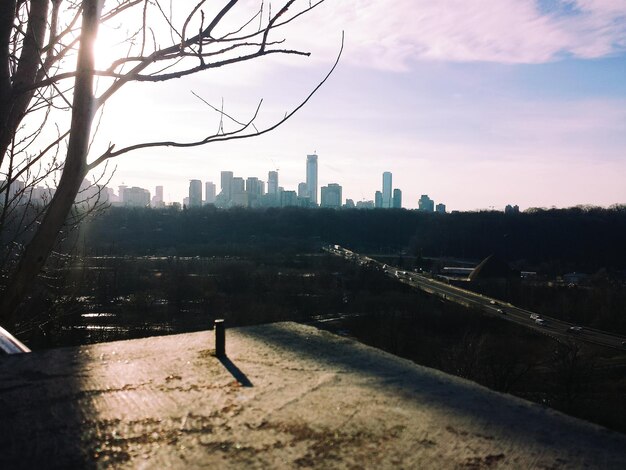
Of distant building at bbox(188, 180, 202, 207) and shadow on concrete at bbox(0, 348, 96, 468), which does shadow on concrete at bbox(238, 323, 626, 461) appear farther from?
distant building at bbox(188, 180, 202, 207)

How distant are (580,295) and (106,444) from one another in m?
36.9

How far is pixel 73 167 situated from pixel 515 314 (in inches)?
1200

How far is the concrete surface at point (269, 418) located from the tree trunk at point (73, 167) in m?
0.77

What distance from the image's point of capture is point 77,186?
1.91 m

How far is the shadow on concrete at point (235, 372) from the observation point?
1.11 metres

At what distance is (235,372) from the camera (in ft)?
3.88

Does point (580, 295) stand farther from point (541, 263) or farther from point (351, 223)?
point (351, 223)

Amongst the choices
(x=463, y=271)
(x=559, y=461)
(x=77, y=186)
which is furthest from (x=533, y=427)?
(x=463, y=271)

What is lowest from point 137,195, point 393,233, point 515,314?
point 515,314

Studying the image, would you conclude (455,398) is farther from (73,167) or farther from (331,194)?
(331,194)

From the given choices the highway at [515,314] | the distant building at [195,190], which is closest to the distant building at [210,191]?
the distant building at [195,190]

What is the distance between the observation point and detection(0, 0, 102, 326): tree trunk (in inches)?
72.7

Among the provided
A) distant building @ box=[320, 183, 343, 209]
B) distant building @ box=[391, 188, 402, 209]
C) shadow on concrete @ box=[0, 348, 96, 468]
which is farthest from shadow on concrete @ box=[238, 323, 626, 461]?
distant building @ box=[391, 188, 402, 209]

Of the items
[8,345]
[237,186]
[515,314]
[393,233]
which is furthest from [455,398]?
[237,186]
